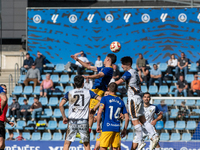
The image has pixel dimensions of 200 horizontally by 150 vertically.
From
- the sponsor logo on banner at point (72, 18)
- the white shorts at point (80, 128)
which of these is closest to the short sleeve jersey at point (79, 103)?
the white shorts at point (80, 128)

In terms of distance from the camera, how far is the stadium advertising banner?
65.2 feet

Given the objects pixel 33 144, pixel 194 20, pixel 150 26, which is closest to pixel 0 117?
pixel 33 144

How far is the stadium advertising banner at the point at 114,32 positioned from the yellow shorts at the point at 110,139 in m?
11.6

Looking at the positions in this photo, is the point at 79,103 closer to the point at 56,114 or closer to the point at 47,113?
the point at 56,114

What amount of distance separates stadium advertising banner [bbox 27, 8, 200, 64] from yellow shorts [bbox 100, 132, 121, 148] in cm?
1155

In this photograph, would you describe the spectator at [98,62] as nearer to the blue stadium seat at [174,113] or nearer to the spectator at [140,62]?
the spectator at [140,62]

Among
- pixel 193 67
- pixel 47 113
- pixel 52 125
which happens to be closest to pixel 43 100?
pixel 47 113

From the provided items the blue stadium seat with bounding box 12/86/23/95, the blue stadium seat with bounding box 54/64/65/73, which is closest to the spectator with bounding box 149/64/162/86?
the blue stadium seat with bounding box 54/64/65/73

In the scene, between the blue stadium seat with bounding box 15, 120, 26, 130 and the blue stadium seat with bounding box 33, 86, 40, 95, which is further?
the blue stadium seat with bounding box 33, 86, 40, 95

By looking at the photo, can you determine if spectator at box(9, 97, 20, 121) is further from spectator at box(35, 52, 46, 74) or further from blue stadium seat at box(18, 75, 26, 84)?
spectator at box(35, 52, 46, 74)

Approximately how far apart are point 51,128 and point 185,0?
13.4m

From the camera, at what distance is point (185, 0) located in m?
24.1

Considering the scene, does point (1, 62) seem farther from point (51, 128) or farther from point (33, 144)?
point (33, 144)

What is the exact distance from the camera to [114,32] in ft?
65.9
